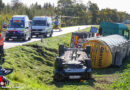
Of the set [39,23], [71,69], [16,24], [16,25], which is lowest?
[71,69]

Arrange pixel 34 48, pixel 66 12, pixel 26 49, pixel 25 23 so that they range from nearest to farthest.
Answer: pixel 26 49 → pixel 34 48 → pixel 25 23 → pixel 66 12

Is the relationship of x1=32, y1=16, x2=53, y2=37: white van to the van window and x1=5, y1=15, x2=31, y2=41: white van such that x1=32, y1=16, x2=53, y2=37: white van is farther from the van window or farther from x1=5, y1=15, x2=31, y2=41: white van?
the van window

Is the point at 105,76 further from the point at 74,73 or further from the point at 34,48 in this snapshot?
the point at 34,48

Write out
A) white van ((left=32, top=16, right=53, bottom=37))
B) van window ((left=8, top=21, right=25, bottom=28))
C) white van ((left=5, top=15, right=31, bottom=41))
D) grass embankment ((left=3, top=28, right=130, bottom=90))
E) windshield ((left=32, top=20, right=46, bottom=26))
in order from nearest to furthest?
1. grass embankment ((left=3, top=28, right=130, bottom=90))
2. white van ((left=5, top=15, right=31, bottom=41))
3. van window ((left=8, top=21, right=25, bottom=28))
4. white van ((left=32, top=16, right=53, bottom=37))
5. windshield ((left=32, top=20, right=46, bottom=26))

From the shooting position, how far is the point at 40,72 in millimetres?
14242

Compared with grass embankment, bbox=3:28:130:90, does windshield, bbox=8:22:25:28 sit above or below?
above

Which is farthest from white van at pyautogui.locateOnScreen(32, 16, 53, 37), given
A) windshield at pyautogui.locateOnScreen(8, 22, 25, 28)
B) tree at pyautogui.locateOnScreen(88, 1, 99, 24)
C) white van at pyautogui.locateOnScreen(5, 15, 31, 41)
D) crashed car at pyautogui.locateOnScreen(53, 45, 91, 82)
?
tree at pyautogui.locateOnScreen(88, 1, 99, 24)

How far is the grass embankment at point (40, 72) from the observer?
1105cm

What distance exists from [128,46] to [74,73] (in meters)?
11.1

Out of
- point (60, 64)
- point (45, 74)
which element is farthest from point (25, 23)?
point (60, 64)

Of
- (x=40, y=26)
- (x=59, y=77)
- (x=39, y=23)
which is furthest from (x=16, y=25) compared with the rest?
(x=59, y=77)

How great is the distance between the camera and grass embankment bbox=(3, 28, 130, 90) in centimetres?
1105

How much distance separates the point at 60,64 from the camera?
40.8 feet

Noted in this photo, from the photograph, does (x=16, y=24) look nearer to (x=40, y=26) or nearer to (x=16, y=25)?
(x=16, y=25)
